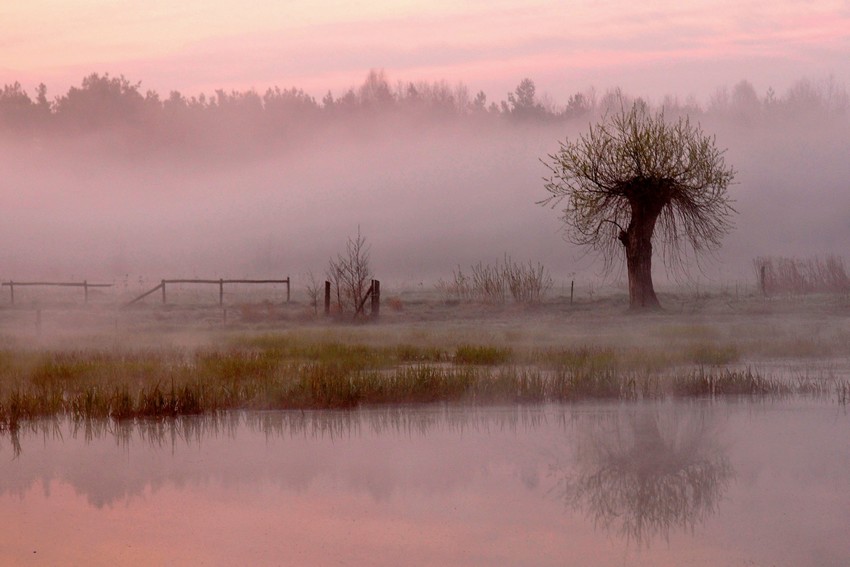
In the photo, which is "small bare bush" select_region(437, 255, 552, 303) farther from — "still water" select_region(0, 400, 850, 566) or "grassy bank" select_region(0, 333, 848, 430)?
"still water" select_region(0, 400, 850, 566)

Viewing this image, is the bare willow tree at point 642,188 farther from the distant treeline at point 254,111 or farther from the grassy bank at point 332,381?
the distant treeline at point 254,111

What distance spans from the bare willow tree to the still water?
868 inches

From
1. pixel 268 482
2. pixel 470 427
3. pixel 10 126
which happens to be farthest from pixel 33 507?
pixel 10 126

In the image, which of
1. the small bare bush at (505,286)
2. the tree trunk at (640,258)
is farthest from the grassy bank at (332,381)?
the small bare bush at (505,286)

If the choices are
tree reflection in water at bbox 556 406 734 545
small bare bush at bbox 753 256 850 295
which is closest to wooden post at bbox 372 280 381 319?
small bare bush at bbox 753 256 850 295

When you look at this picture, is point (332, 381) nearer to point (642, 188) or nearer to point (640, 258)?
point (642, 188)

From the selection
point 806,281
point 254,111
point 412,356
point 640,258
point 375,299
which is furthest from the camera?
point 254,111

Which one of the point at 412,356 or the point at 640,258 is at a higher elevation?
the point at 640,258

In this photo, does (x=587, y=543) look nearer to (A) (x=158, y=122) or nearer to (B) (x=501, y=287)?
(B) (x=501, y=287)

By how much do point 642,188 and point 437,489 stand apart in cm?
2669

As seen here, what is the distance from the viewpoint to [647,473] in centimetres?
1085

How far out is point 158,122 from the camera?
338 feet

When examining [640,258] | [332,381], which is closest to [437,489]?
[332,381]

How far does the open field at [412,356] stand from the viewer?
15.4 metres
